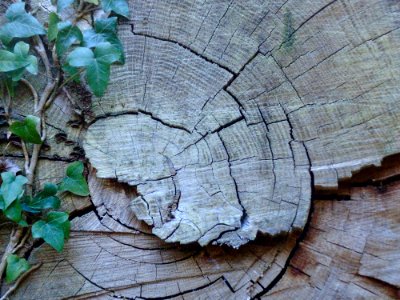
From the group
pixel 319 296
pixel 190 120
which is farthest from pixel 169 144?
pixel 319 296

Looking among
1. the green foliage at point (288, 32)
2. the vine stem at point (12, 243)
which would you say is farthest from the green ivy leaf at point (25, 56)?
the green foliage at point (288, 32)

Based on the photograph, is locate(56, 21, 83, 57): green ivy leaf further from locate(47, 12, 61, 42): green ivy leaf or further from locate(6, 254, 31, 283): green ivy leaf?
locate(6, 254, 31, 283): green ivy leaf

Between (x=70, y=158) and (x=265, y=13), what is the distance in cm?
76

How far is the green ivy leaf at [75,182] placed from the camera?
1.59 m

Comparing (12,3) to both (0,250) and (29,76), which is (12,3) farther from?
(0,250)

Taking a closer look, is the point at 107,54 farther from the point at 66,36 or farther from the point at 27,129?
the point at 27,129

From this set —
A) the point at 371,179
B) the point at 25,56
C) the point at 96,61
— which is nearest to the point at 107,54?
the point at 96,61

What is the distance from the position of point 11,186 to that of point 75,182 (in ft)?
0.61

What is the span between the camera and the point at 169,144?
158 centimetres

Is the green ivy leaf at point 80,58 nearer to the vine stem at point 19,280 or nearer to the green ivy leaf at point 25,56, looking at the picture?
the green ivy leaf at point 25,56

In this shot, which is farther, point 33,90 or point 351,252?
point 33,90

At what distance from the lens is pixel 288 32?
1.56 meters

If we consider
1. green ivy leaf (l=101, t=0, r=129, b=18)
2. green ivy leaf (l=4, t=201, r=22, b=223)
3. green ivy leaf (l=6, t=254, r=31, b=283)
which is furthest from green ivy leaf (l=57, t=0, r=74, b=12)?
green ivy leaf (l=6, t=254, r=31, b=283)

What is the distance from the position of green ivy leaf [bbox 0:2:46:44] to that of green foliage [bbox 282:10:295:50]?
2.45ft
